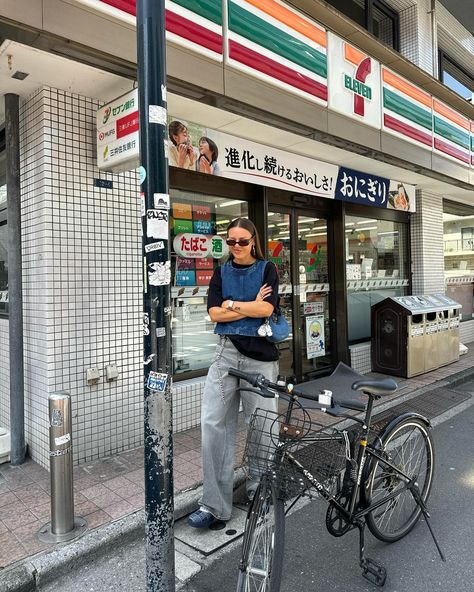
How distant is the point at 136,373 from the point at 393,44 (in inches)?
304

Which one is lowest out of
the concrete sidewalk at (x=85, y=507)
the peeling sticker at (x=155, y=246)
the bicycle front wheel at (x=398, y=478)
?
the concrete sidewalk at (x=85, y=507)

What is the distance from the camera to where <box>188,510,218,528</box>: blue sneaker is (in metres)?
3.07

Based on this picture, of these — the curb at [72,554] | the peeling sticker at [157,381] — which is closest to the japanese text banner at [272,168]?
the peeling sticker at [157,381]

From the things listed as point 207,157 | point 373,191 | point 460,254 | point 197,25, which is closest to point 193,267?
point 207,157

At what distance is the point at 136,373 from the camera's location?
4.41m

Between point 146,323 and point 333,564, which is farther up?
point 146,323

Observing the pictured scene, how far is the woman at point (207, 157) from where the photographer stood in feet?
15.7

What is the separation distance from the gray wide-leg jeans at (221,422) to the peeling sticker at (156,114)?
1.60 m

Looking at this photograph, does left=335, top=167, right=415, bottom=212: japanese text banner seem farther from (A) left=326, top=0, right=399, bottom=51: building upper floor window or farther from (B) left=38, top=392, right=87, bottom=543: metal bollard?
(B) left=38, top=392, right=87, bottom=543: metal bollard

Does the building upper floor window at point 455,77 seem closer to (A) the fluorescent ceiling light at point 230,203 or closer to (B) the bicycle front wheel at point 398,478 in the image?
(A) the fluorescent ceiling light at point 230,203

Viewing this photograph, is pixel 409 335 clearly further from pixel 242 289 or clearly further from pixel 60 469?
pixel 60 469

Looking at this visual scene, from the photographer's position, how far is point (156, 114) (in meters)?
2.02

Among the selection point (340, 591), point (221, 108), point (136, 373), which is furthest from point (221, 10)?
point (340, 591)

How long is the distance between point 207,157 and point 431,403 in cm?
429
